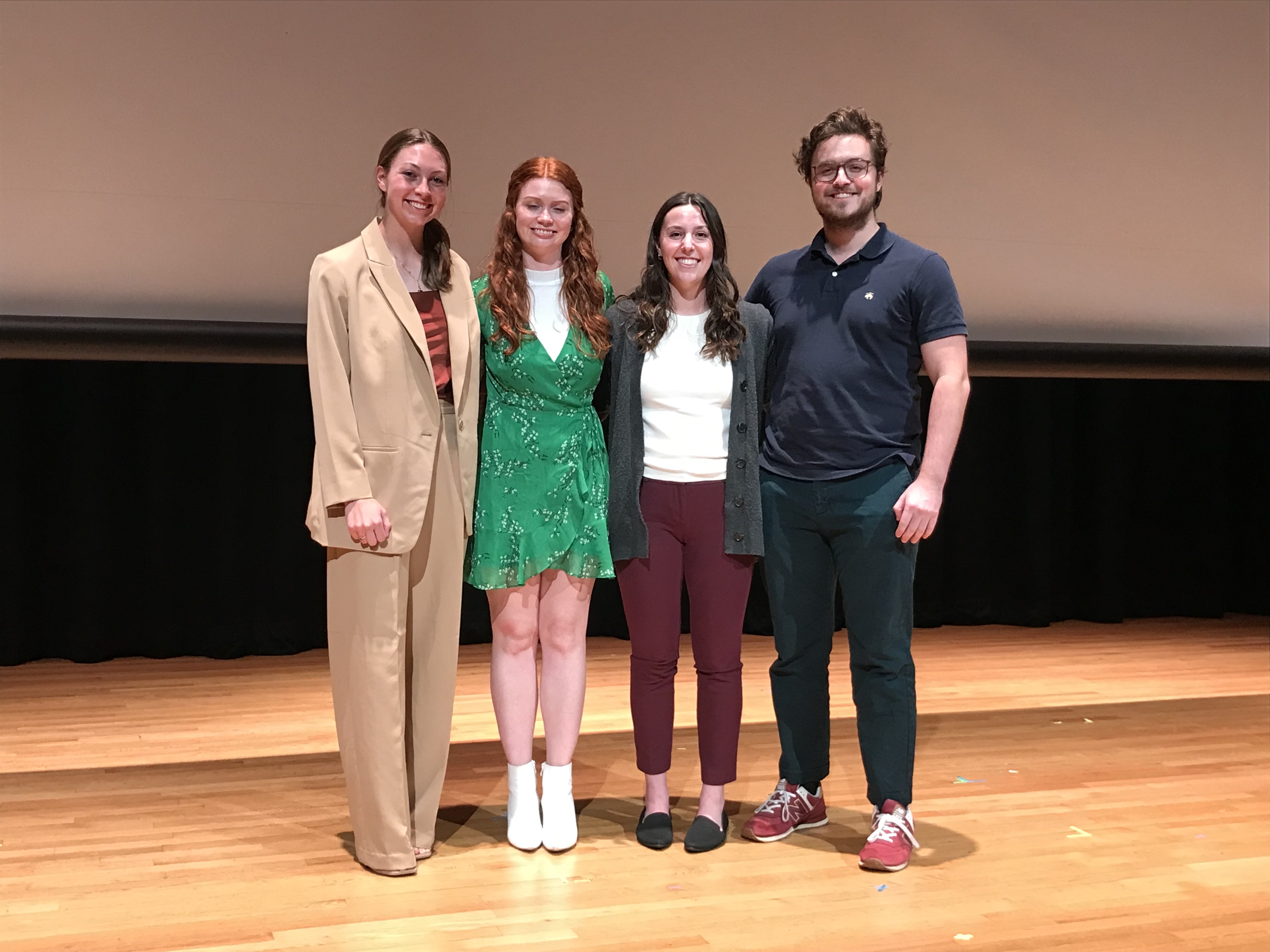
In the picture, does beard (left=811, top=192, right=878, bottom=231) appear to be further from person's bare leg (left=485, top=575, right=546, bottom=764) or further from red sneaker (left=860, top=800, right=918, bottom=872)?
red sneaker (left=860, top=800, right=918, bottom=872)

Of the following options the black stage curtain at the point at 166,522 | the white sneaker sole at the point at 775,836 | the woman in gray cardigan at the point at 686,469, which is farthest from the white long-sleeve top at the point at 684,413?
the black stage curtain at the point at 166,522

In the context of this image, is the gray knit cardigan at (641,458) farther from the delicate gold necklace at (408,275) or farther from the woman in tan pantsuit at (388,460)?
the delicate gold necklace at (408,275)

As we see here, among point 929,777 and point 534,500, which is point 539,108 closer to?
point 534,500

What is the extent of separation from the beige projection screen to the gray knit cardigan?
1.79 m

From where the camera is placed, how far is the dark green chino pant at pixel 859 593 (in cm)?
247

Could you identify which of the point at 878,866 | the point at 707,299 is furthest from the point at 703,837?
the point at 707,299

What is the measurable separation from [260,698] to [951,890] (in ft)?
8.53

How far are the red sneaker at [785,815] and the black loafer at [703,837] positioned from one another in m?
0.08

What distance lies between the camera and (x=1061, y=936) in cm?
211

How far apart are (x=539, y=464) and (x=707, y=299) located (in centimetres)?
48

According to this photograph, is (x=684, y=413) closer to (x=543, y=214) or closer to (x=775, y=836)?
(x=543, y=214)

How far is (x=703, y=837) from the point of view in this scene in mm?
2523

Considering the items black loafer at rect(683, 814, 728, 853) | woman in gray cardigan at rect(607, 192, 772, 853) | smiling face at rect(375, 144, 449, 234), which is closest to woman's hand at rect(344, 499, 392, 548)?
woman in gray cardigan at rect(607, 192, 772, 853)

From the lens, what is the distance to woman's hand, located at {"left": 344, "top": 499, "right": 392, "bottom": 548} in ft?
7.72
